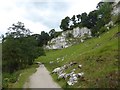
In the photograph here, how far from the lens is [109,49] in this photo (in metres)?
45.8

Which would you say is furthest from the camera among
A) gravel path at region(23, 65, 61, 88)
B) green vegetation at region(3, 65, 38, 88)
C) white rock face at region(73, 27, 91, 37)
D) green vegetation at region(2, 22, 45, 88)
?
white rock face at region(73, 27, 91, 37)

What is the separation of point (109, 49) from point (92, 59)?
14.2 ft

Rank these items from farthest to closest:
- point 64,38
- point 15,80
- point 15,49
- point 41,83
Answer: point 64,38 → point 15,49 → point 15,80 → point 41,83

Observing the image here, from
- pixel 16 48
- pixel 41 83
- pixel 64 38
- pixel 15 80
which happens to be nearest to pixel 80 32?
pixel 64 38

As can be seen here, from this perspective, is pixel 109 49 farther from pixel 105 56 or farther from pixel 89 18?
pixel 89 18

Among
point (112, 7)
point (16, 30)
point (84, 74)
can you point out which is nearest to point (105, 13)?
point (112, 7)

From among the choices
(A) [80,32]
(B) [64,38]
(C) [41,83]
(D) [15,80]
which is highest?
(A) [80,32]

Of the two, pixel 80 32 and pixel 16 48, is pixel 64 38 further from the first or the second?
pixel 16 48

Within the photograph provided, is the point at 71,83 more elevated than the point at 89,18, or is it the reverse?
the point at 89,18

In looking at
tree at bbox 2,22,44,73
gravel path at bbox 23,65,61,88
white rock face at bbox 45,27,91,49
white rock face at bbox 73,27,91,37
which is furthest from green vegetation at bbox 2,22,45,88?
white rock face at bbox 73,27,91,37

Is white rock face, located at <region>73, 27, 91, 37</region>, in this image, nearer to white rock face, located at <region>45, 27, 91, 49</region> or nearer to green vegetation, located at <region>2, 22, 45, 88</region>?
white rock face, located at <region>45, 27, 91, 49</region>

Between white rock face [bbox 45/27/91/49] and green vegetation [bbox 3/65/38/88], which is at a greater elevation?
white rock face [bbox 45/27/91/49]

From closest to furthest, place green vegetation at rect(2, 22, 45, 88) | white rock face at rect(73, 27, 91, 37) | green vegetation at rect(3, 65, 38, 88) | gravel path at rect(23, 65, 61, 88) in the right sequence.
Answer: gravel path at rect(23, 65, 61, 88) < green vegetation at rect(3, 65, 38, 88) < green vegetation at rect(2, 22, 45, 88) < white rock face at rect(73, 27, 91, 37)

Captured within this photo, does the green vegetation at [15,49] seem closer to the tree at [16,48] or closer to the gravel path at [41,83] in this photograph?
the tree at [16,48]
